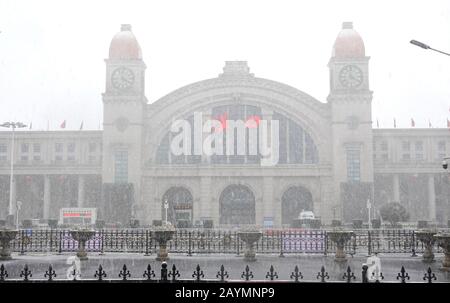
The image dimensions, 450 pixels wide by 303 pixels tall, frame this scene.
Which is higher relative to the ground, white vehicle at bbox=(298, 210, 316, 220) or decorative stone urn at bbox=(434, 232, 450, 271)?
white vehicle at bbox=(298, 210, 316, 220)

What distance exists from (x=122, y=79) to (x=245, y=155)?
16.8 m

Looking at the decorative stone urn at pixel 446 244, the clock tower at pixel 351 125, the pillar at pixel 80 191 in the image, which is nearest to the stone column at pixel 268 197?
Answer: the clock tower at pixel 351 125

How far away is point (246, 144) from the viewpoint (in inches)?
2544

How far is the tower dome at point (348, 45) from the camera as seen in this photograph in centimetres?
6431

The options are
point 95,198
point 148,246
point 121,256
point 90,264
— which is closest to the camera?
point 90,264

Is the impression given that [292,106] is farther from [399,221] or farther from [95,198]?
[95,198]

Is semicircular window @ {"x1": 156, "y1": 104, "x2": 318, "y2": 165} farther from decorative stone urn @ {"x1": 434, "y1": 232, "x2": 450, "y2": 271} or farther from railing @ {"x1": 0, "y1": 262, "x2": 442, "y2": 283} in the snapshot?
railing @ {"x1": 0, "y1": 262, "x2": 442, "y2": 283}

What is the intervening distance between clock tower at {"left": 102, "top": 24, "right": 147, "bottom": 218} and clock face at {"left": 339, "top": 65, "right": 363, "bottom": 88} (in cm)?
2337

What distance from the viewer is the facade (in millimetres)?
62750

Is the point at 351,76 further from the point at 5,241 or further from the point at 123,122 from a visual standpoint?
the point at 5,241

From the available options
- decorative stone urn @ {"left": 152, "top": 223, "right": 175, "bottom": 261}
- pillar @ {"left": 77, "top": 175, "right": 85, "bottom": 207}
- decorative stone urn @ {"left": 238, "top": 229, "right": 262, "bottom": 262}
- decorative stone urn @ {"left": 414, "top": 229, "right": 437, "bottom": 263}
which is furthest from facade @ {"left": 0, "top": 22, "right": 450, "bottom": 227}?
decorative stone urn @ {"left": 152, "top": 223, "right": 175, "bottom": 261}

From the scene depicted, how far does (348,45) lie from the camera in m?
64.6

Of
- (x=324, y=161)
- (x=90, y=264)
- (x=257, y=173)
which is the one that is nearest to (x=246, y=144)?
(x=257, y=173)
